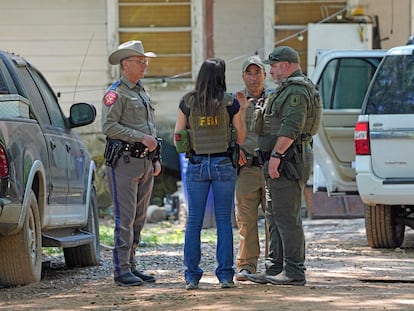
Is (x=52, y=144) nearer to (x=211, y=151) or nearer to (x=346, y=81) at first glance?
(x=211, y=151)

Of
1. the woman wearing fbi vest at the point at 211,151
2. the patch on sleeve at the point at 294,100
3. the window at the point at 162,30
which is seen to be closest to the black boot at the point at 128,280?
the woman wearing fbi vest at the point at 211,151

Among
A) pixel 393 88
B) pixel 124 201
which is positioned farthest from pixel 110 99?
pixel 393 88

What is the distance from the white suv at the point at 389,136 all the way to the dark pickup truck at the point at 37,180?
105 inches

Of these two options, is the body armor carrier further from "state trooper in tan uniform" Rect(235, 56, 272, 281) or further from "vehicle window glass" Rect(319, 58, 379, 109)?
"vehicle window glass" Rect(319, 58, 379, 109)

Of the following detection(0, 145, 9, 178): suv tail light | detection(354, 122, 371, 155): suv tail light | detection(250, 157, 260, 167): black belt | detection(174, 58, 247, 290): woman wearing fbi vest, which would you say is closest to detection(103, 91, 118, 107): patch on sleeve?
detection(174, 58, 247, 290): woman wearing fbi vest

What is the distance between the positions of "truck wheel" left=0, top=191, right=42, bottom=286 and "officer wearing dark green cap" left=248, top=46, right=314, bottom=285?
70.6 inches

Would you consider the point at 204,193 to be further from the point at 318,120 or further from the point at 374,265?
the point at 374,265

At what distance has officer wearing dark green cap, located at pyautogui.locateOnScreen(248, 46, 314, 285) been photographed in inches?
299

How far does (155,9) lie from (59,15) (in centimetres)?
160

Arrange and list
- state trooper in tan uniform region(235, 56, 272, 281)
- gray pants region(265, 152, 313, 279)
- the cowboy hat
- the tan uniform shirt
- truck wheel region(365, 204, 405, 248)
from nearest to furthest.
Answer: gray pants region(265, 152, 313, 279)
the tan uniform shirt
the cowboy hat
state trooper in tan uniform region(235, 56, 272, 281)
truck wheel region(365, 204, 405, 248)

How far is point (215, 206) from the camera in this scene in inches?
302

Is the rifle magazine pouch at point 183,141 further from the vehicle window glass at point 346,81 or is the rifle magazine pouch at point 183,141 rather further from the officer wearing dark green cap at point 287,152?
the vehicle window glass at point 346,81

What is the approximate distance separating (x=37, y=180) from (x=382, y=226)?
4.01 metres

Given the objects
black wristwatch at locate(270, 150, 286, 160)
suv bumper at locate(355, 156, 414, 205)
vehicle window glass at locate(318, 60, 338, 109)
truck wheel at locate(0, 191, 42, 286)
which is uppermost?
vehicle window glass at locate(318, 60, 338, 109)
